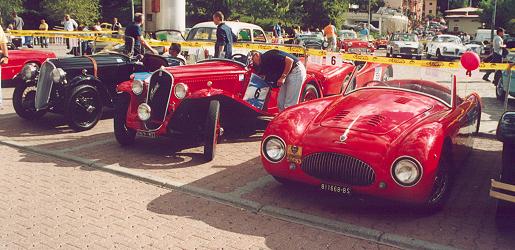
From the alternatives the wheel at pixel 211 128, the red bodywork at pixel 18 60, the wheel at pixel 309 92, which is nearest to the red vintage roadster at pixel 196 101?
the wheel at pixel 211 128

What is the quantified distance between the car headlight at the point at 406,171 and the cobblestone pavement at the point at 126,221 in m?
0.66

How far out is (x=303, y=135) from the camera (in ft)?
18.4

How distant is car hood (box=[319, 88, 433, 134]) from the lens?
5504 millimetres

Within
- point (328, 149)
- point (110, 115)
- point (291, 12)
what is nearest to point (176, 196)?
point (328, 149)

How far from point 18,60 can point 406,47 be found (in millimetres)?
23498

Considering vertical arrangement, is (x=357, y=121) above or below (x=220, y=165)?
above

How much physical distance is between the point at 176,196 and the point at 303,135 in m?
1.59

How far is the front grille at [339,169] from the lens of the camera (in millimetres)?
5141

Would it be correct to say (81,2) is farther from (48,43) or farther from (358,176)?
(358,176)

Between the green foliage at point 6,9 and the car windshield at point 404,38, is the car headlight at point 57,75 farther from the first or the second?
the green foliage at point 6,9

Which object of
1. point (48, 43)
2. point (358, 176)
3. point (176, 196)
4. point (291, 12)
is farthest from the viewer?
point (291, 12)

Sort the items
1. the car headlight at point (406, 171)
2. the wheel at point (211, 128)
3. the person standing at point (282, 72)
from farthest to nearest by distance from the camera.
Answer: the person standing at point (282, 72) → the wheel at point (211, 128) → the car headlight at point (406, 171)

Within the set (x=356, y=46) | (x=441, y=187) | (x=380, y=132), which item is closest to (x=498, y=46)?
(x=356, y=46)

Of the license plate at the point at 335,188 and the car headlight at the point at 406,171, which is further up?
the car headlight at the point at 406,171
